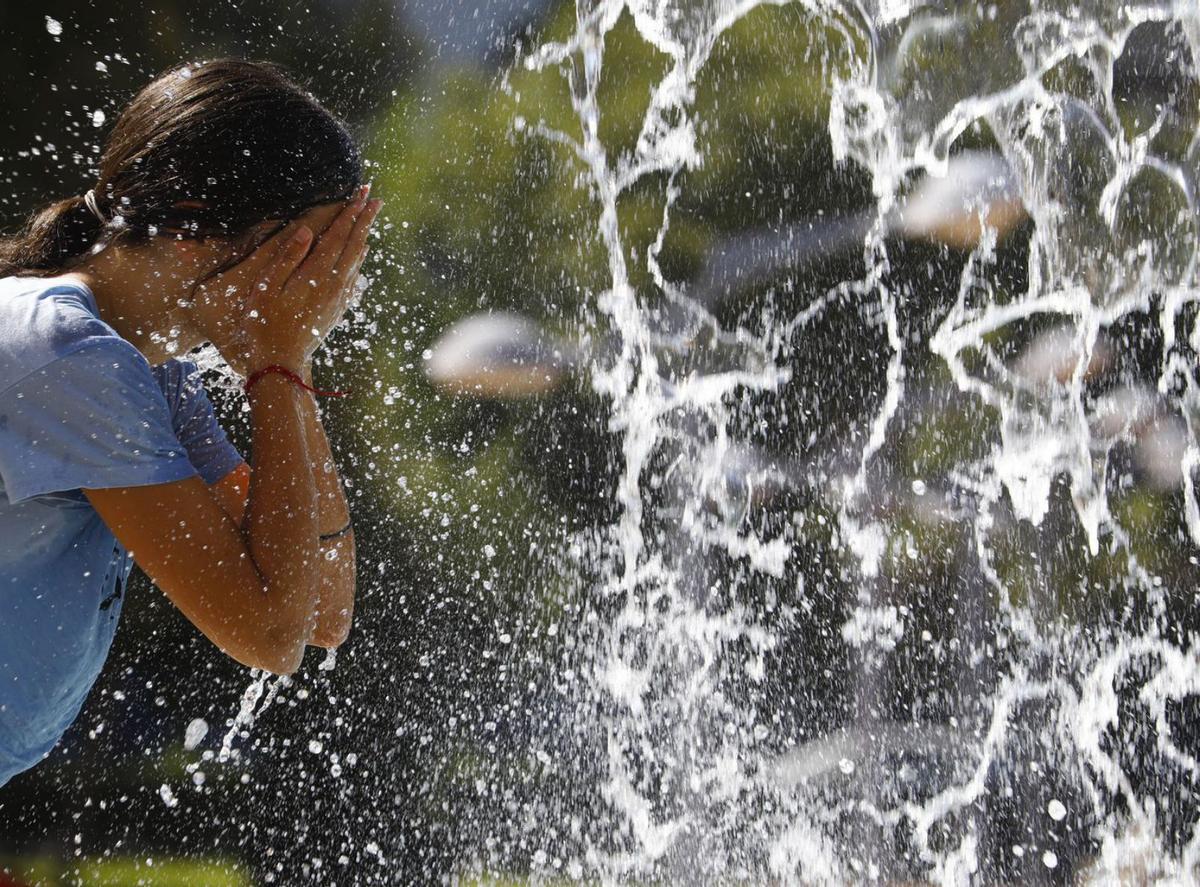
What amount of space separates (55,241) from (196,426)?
1.33 feet

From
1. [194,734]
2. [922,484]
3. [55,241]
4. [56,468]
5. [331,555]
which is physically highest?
[55,241]

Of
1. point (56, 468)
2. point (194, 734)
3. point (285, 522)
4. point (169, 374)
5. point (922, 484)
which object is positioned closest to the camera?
point (56, 468)

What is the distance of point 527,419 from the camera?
453cm

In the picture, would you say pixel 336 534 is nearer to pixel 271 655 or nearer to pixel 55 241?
pixel 271 655

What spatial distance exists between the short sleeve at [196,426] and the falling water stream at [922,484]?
2.26 m

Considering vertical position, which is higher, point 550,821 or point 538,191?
Answer: point 538,191

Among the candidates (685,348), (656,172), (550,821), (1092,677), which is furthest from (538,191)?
(1092,677)

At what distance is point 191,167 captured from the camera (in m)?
1.38

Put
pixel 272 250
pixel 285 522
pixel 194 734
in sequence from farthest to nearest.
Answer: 1. pixel 194 734
2. pixel 272 250
3. pixel 285 522

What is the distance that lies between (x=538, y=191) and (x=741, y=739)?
2.40 m

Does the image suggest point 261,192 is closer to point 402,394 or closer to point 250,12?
point 402,394

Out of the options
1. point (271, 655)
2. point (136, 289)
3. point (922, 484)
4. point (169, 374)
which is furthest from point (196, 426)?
point (922, 484)

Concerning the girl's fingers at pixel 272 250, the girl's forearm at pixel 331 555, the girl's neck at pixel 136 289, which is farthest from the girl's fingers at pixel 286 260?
Result: the girl's forearm at pixel 331 555

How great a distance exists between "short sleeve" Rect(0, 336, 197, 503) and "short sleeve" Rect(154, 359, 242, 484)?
0.48m
